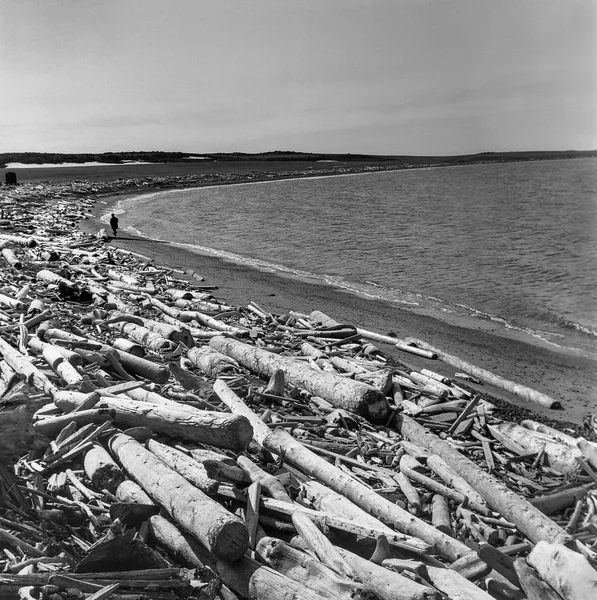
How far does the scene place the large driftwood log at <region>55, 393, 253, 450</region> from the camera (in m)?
6.53

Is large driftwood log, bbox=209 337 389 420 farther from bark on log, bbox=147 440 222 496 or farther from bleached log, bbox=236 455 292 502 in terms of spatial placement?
bark on log, bbox=147 440 222 496

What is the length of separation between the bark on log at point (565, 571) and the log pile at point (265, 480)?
0.04ft

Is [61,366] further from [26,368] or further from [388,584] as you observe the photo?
[388,584]

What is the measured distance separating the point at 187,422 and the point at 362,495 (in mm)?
2111

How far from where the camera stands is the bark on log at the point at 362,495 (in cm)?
529

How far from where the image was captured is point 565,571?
4.43 m

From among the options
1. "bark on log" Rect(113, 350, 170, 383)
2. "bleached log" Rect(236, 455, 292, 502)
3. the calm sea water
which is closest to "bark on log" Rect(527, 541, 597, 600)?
"bleached log" Rect(236, 455, 292, 502)

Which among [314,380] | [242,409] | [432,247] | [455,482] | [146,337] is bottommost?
[455,482]

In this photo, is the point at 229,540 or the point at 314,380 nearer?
the point at 229,540

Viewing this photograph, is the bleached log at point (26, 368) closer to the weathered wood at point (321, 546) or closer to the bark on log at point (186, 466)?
the bark on log at point (186, 466)

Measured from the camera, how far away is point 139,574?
4406mm

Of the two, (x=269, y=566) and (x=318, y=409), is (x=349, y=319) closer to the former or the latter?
(x=318, y=409)

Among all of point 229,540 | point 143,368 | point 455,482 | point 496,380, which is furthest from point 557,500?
point 143,368

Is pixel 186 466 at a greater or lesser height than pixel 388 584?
greater
